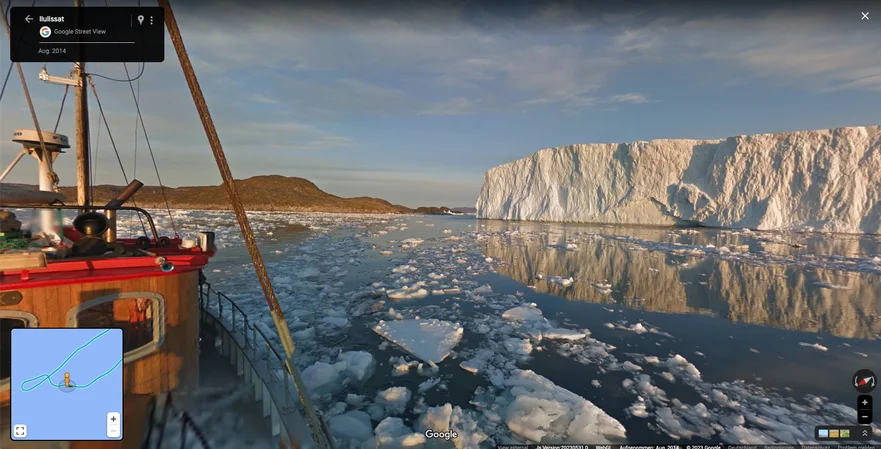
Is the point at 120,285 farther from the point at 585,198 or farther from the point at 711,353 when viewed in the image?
the point at 585,198

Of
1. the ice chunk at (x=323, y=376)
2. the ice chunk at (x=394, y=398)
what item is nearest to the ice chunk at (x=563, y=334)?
the ice chunk at (x=394, y=398)

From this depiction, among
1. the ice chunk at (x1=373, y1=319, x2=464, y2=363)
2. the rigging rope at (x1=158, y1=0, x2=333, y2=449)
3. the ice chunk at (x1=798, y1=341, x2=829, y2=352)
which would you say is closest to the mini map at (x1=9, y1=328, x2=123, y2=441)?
the rigging rope at (x1=158, y1=0, x2=333, y2=449)

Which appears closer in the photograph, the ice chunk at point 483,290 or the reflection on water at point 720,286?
the reflection on water at point 720,286

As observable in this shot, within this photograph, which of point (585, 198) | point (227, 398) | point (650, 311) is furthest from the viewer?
point (585, 198)

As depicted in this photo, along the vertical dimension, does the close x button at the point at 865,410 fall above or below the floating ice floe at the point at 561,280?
above

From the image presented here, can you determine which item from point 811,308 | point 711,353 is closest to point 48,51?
point 711,353
